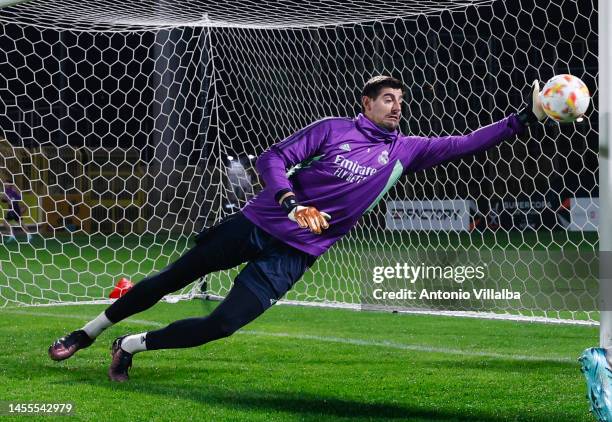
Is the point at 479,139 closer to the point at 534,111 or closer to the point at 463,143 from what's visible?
the point at 463,143

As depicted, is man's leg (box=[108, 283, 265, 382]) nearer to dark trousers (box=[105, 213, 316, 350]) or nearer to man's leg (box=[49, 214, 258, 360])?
dark trousers (box=[105, 213, 316, 350])

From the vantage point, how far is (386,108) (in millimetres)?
4859

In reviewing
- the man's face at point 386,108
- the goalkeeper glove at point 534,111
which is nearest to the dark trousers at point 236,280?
the man's face at point 386,108

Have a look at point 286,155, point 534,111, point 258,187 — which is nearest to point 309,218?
point 286,155

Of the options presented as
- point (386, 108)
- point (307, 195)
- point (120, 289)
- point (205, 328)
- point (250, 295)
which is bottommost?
point (120, 289)

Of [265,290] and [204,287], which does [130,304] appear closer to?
[265,290]

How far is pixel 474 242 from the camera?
54.4 feet

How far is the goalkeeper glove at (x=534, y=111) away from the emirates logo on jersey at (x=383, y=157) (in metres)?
0.66

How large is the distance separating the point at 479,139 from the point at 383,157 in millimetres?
468

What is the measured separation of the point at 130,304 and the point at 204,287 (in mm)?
4708

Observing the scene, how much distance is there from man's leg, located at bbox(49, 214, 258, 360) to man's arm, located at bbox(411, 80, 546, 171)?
0.94 m

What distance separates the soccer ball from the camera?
4.21 meters

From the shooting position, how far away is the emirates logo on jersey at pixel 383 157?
4855 mm

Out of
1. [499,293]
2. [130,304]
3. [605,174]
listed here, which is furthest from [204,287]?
[605,174]
